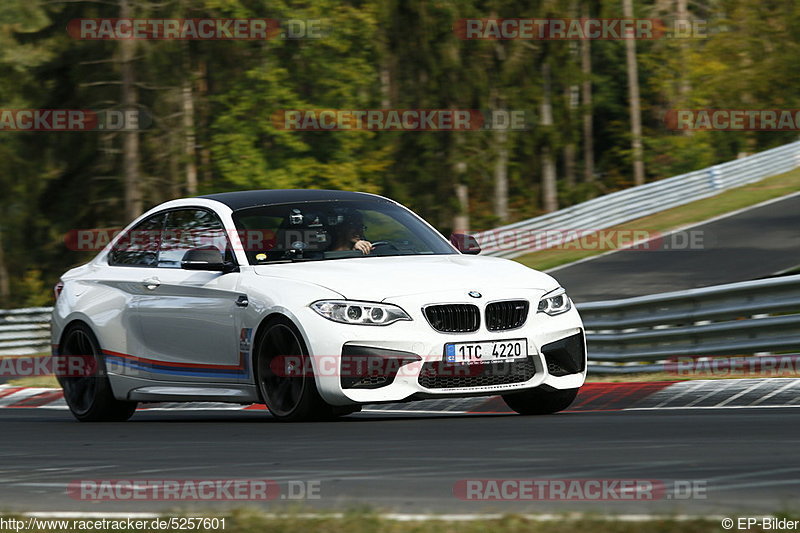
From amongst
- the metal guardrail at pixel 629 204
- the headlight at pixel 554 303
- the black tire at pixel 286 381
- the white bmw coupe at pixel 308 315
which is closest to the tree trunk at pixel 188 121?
the metal guardrail at pixel 629 204

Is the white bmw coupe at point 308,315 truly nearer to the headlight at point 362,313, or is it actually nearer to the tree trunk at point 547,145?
the headlight at point 362,313

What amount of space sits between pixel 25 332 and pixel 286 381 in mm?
20624

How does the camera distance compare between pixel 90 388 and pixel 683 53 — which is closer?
pixel 90 388

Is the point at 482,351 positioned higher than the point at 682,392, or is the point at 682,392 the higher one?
the point at 482,351

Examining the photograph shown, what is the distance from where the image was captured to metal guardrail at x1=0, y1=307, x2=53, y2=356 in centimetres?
2819

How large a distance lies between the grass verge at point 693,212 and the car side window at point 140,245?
1514 cm

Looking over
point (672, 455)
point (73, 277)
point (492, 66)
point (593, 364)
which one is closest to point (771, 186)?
point (492, 66)

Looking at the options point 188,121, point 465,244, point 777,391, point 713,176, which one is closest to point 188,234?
point 465,244

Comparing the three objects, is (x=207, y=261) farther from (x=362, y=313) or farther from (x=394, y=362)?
(x=394, y=362)

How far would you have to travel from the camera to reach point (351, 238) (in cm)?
978

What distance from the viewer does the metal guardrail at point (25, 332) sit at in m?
28.2

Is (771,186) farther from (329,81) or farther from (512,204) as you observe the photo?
(512,204)

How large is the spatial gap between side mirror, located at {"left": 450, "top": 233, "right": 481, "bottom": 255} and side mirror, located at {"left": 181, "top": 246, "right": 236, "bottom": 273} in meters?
1.64

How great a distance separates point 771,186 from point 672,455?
2749 cm
